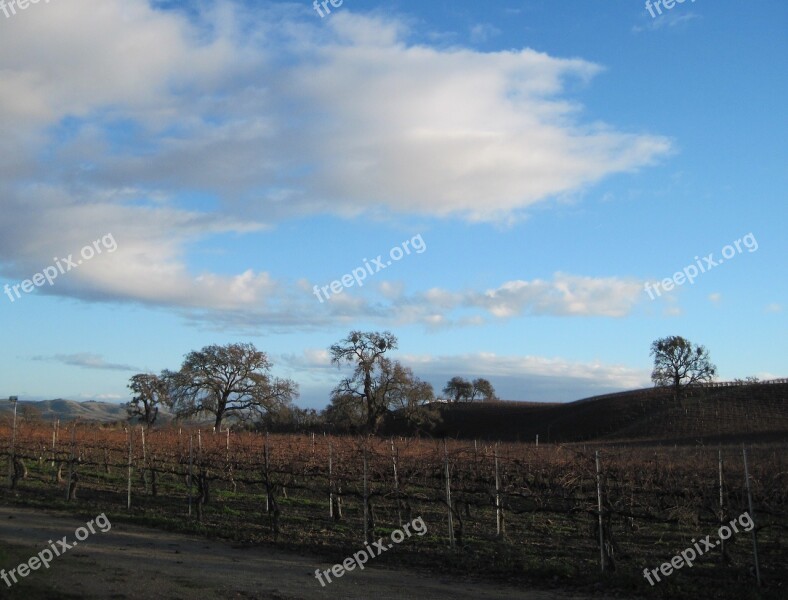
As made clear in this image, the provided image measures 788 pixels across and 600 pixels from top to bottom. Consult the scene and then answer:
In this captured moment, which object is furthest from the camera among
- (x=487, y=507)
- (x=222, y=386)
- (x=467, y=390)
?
(x=467, y=390)

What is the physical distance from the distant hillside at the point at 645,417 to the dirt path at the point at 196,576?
130 feet

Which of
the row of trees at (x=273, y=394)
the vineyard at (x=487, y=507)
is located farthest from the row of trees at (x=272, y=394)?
the vineyard at (x=487, y=507)

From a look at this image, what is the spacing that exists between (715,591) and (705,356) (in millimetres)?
61338

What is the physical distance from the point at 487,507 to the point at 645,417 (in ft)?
154

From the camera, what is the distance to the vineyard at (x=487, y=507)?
10.5 metres

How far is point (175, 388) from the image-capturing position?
53375 millimetres

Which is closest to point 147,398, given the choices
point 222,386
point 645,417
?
point 222,386

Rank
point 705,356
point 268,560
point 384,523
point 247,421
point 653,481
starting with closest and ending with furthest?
point 268,560
point 384,523
point 653,481
point 247,421
point 705,356

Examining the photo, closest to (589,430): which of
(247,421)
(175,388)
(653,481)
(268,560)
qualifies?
(247,421)

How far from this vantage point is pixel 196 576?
994 centimetres

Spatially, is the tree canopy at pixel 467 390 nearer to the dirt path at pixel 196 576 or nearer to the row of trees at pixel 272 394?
the row of trees at pixel 272 394

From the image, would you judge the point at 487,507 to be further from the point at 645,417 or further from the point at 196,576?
the point at 645,417

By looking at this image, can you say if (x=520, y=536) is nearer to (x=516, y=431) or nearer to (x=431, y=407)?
(x=431, y=407)

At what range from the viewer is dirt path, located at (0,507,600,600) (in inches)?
348
